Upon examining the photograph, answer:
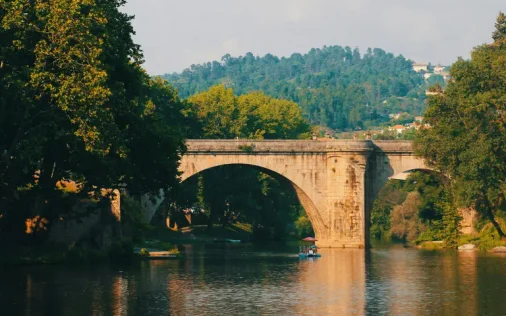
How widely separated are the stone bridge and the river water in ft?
63.4

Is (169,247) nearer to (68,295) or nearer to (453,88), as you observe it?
(453,88)

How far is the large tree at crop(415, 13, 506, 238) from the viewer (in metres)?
98.8

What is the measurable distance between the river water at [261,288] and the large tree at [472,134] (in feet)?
47.9

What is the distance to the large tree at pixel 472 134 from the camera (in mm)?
98750

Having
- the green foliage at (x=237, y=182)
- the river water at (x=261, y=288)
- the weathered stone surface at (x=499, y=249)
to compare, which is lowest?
the river water at (x=261, y=288)

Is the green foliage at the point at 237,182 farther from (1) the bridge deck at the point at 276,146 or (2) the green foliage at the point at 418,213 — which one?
(1) the bridge deck at the point at 276,146

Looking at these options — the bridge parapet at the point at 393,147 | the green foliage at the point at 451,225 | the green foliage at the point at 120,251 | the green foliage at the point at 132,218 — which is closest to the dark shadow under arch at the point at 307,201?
the bridge parapet at the point at 393,147

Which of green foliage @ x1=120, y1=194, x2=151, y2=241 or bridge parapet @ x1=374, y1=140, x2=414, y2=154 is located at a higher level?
bridge parapet @ x1=374, y1=140, x2=414, y2=154

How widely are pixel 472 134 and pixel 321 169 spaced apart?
51.0 feet

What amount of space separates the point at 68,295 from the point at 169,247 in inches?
1664

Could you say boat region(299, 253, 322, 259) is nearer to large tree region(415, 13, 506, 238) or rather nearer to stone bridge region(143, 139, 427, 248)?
stone bridge region(143, 139, 427, 248)

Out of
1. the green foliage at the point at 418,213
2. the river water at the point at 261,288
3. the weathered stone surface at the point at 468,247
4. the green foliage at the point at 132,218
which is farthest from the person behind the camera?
the green foliage at the point at 418,213

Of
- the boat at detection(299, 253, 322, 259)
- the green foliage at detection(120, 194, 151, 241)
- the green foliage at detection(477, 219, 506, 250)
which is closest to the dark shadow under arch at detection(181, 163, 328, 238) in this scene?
the green foliage at detection(120, 194, 151, 241)

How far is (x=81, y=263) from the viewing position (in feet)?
234
